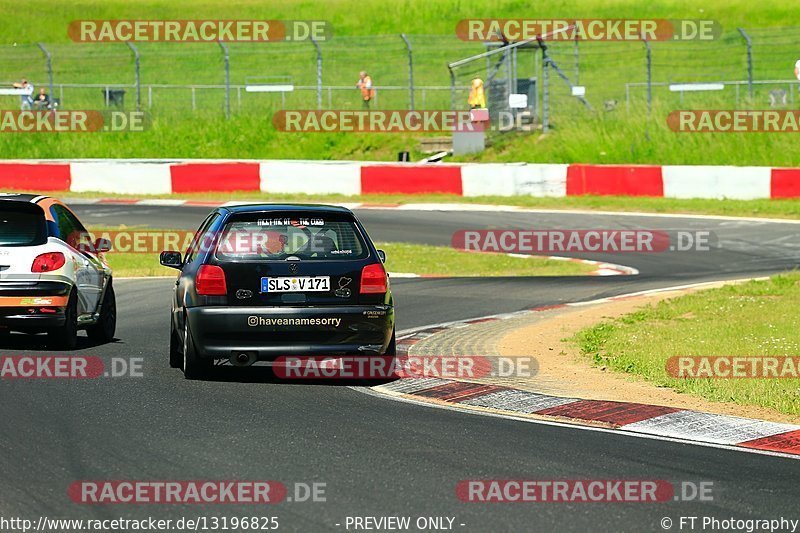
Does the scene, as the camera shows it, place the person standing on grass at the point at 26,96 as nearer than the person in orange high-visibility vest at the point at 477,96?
No

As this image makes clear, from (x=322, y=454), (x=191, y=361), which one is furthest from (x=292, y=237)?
(x=322, y=454)

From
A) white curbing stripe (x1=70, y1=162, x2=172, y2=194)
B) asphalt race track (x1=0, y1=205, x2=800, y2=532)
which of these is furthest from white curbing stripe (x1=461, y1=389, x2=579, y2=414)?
white curbing stripe (x1=70, y1=162, x2=172, y2=194)

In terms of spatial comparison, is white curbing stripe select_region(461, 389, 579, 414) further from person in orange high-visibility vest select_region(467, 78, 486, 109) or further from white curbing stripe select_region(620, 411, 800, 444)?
person in orange high-visibility vest select_region(467, 78, 486, 109)

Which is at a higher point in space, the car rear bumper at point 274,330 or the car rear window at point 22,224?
the car rear window at point 22,224

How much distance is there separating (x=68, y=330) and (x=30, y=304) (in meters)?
0.46

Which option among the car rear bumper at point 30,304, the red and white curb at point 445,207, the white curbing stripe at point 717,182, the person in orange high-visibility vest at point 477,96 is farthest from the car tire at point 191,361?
the person in orange high-visibility vest at point 477,96

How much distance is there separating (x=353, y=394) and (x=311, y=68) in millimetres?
41647

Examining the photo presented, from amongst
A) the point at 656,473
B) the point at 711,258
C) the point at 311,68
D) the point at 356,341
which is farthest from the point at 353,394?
the point at 311,68

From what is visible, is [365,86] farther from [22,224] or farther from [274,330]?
[274,330]

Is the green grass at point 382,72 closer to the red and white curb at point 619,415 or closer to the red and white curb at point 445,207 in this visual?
the red and white curb at point 445,207

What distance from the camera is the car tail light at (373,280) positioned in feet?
34.8

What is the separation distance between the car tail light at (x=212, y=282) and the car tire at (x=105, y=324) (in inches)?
116

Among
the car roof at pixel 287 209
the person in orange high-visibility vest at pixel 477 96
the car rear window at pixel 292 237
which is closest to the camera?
the car rear window at pixel 292 237

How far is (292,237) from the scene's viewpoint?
10969 mm
